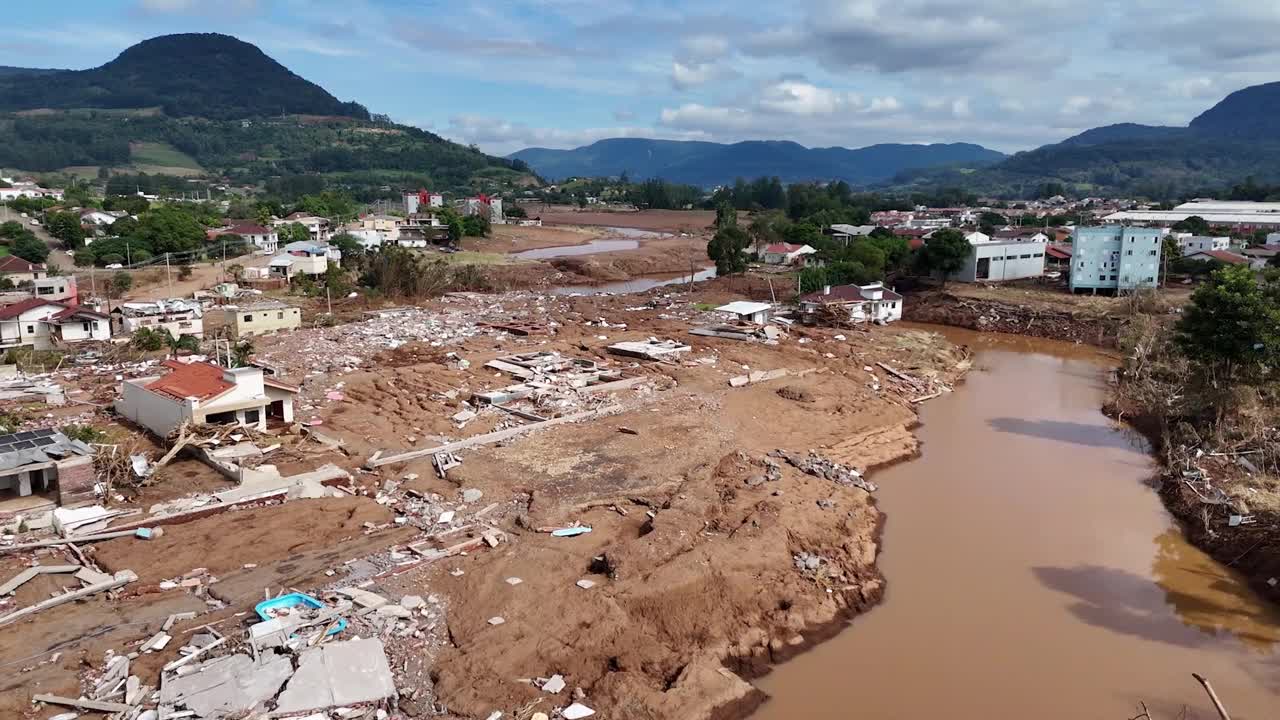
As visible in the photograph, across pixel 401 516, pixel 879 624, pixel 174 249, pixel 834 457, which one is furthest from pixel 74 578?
pixel 174 249

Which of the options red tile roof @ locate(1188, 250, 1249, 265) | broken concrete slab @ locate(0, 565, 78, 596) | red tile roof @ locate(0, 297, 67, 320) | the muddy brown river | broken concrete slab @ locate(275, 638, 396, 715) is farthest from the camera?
red tile roof @ locate(1188, 250, 1249, 265)

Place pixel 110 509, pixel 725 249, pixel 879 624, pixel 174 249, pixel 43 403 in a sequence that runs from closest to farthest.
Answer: pixel 879 624 → pixel 110 509 → pixel 43 403 → pixel 174 249 → pixel 725 249

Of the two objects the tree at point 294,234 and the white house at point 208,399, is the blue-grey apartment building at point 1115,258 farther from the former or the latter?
the tree at point 294,234

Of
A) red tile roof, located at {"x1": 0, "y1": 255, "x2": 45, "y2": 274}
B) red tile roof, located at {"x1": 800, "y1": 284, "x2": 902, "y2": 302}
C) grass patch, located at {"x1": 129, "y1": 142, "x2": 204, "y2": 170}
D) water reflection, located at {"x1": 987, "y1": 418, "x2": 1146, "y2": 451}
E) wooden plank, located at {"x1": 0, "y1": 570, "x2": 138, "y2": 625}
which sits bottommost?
water reflection, located at {"x1": 987, "y1": 418, "x2": 1146, "y2": 451}

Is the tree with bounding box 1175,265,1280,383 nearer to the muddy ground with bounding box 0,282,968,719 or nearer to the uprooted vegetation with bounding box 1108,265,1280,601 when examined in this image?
the uprooted vegetation with bounding box 1108,265,1280,601

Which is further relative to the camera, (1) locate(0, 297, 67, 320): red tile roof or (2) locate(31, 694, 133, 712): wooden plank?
(1) locate(0, 297, 67, 320): red tile roof

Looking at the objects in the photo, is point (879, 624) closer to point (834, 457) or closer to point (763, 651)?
point (763, 651)

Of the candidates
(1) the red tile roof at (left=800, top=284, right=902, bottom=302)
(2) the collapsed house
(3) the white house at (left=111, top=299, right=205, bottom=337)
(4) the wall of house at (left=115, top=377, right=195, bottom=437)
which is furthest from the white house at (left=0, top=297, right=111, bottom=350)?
(1) the red tile roof at (left=800, top=284, right=902, bottom=302)

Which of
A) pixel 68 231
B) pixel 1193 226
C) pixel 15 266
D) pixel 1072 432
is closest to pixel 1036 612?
pixel 1072 432
